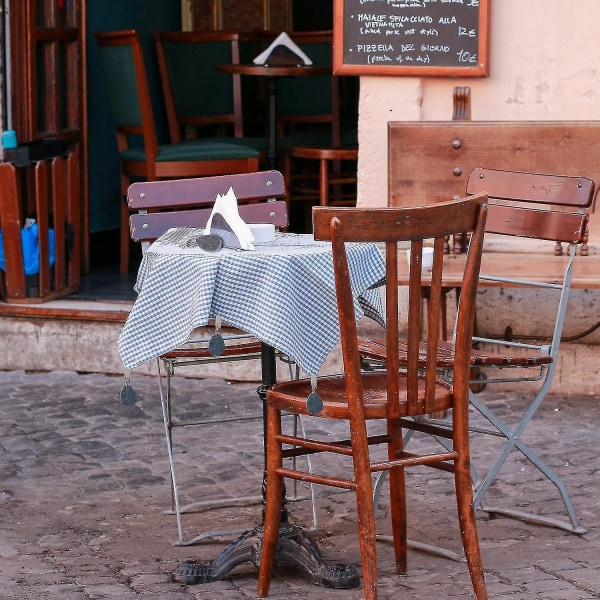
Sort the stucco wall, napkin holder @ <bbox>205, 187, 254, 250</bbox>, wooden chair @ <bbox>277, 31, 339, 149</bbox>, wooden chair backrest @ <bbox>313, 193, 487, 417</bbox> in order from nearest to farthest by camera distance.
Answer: wooden chair backrest @ <bbox>313, 193, 487, 417</bbox> → napkin holder @ <bbox>205, 187, 254, 250</bbox> → the stucco wall → wooden chair @ <bbox>277, 31, 339, 149</bbox>

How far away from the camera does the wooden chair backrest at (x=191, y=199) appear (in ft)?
14.3

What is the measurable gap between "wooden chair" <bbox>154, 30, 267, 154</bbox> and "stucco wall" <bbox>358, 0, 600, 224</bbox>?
2.48 m

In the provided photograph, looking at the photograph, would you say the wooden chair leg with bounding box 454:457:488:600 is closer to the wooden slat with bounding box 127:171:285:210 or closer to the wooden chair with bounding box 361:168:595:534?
the wooden chair with bounding box 361:168:595:534

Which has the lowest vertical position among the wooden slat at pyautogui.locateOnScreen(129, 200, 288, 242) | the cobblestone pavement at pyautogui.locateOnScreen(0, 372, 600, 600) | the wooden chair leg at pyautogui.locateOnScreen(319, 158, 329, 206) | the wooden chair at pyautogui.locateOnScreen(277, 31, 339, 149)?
the cobblestone pavement at pyautogui.locateOnScreen(0, 372, 600, 600)

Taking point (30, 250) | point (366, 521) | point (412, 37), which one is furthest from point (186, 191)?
point (30, 250)

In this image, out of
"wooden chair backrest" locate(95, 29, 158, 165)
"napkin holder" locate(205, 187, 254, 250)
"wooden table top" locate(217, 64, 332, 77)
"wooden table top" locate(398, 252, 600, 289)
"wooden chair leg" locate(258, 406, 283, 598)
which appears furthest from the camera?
"wooden table top" locate(217, 64, 332, 77)

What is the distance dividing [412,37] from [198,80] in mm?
2814

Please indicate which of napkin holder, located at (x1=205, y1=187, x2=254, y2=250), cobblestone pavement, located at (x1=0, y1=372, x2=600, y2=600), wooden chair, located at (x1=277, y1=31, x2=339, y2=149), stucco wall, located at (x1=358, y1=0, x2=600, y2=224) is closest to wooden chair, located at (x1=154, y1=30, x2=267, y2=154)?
wooden chair, located at (x1=277, y1=31, x2=339, y2=149)

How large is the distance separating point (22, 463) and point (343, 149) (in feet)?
11.2

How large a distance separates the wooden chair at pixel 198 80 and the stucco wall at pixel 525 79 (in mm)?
2477

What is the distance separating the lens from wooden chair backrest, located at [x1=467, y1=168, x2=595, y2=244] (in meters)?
4.21

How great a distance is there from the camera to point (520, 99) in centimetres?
608

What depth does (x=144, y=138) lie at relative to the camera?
745 centimetres

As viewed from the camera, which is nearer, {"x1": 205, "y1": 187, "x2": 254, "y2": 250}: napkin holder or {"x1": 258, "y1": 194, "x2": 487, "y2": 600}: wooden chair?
{"x1": 258, "y1": 194, "x2": 487, "y2": 600}: wooden chair
